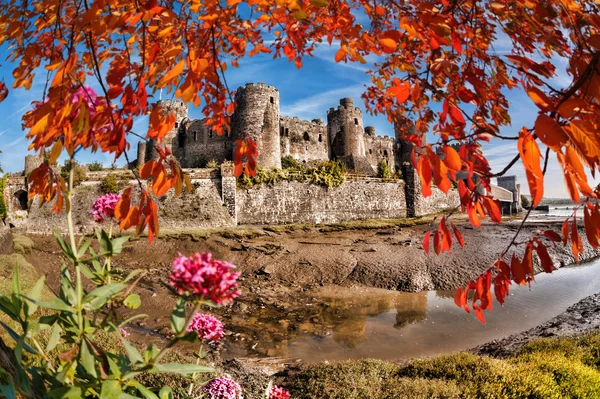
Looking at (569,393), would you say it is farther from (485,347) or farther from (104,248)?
(104,248)

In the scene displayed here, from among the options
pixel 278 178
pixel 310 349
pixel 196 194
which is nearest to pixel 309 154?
pixel 278 178

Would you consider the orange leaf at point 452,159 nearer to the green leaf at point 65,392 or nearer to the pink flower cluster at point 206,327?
the pink flower cluster at point 206,327

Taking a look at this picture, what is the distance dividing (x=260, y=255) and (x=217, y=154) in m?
17.9

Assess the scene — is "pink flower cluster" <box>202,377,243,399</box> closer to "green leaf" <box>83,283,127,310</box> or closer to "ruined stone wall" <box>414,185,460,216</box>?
"green leaf" <box>83,283,127,310</box>

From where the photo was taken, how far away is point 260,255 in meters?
13.3

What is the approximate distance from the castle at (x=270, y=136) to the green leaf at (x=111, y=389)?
69.3 feet

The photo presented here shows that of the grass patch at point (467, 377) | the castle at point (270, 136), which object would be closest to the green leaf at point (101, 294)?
the grass patch at point (467, 377)

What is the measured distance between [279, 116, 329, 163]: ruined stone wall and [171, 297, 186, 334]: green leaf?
29.3m

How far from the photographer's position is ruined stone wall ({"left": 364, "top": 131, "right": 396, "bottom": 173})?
3934cm

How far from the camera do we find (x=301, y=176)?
21984mm

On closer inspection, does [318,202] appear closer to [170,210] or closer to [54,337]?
[170,210]

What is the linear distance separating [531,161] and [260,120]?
87.3 ft

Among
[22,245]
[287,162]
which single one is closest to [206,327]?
[22,245]

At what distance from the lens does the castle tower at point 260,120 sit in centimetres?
2658
